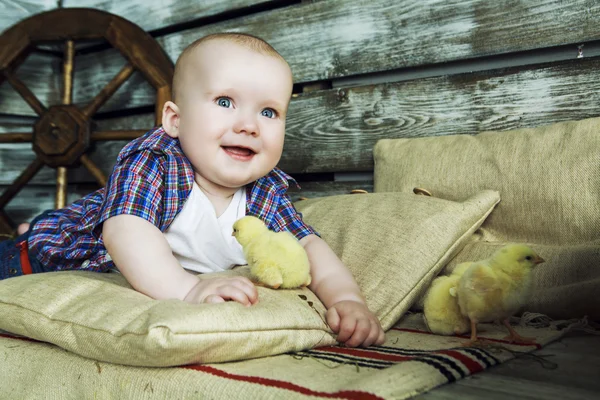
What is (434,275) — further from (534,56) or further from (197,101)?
(534,56)

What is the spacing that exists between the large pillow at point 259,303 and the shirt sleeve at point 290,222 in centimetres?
7

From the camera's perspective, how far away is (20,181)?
2693 mm

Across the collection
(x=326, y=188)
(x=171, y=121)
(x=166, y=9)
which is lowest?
(x=326, y=188)

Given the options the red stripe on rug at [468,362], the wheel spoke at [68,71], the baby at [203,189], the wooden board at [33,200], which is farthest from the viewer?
the wooden board at [33,200]

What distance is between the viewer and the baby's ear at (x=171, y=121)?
1454mm

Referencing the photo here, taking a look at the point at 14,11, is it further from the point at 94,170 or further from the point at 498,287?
the point at 498,287

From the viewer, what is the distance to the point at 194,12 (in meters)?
2.54

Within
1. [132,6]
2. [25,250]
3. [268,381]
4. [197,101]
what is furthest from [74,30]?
[268,381]

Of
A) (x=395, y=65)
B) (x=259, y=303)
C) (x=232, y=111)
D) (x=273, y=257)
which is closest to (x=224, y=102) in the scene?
(x=232, y=111)

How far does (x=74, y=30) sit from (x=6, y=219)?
3.00 feet

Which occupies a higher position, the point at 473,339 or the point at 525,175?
the point at 525,175

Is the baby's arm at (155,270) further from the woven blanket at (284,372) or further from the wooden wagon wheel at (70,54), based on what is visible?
the wooden wagon wheel at (70,54)

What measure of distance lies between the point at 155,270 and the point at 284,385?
0.45 m

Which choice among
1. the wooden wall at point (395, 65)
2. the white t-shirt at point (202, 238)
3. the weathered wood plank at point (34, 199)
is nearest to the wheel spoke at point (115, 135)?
the wooden wall at point (395, 65)
